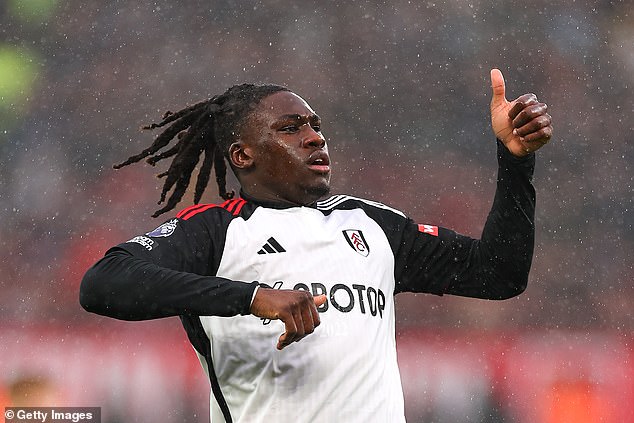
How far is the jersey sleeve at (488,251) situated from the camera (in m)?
2.88

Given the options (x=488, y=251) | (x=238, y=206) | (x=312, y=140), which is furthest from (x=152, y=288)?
(x=488, y=251)

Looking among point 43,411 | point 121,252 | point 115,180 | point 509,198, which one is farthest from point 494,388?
point 121,252

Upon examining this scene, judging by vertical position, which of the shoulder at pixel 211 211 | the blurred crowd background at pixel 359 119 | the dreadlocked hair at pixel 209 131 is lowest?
the shoulder at pixel 211 211

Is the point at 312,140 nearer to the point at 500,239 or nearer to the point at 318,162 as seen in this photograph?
the point at 318,162

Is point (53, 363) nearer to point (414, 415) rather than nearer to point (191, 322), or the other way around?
point (414, 415)

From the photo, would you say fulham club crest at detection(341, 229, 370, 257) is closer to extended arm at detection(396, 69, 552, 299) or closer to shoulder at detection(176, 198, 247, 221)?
extended arm at detection(396, 69, 552, 299)

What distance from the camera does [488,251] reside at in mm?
2963

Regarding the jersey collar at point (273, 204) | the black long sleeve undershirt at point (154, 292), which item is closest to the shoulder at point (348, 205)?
the jersey collar at point (273, 204)

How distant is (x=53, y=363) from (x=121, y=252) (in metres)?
5.69

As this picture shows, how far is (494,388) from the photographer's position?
7.73 metres

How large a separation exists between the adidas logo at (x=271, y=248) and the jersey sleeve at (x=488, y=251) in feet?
1.34

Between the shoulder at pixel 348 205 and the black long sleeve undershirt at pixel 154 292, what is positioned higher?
the shoulder at pixel 348 205

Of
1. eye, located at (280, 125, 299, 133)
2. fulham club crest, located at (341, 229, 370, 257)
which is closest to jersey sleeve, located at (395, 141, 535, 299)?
fulham club crest, located at (341, 229, 370, 257)

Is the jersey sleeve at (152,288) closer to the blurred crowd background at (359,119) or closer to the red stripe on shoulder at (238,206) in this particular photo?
the red stripe on shoulder at (238,206)
